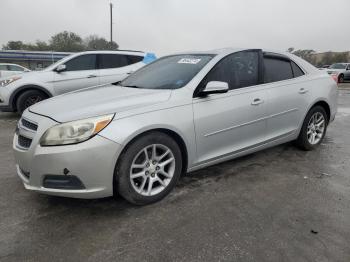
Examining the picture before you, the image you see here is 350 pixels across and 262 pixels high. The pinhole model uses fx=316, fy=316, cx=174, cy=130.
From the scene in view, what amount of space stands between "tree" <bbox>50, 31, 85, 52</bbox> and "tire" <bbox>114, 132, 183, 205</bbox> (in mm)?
59423

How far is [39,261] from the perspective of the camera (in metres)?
2.21

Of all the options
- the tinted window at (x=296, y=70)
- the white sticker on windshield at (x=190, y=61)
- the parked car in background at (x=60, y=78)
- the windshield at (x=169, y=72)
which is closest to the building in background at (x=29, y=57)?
the parked car in background at (x=60, y=78)

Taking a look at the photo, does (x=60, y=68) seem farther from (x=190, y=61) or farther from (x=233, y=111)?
(x=233, y=111)

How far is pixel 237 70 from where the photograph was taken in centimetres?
376

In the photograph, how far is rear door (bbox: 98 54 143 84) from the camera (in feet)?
25.7

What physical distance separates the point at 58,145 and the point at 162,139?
0.91 m

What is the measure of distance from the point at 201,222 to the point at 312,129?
2.82m

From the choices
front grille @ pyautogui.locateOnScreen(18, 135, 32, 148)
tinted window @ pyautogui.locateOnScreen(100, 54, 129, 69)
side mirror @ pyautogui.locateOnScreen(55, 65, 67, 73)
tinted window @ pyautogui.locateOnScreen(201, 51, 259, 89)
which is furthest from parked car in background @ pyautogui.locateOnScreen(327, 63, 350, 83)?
front grille @ pyautogui.locateOnScreen(18, 135, 32, 148)

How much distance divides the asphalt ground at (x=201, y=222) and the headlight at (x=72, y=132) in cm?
71

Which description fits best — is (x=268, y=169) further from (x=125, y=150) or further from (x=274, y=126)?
(x=125, y=150)

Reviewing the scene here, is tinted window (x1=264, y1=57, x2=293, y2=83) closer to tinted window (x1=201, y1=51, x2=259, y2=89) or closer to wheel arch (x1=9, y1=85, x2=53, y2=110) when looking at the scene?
tinted window (x1=201, y1=51, x2=259, y2=89)

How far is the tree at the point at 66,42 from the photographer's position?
59.0 meters

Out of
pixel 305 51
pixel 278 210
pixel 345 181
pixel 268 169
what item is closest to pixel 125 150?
pixel 278 210

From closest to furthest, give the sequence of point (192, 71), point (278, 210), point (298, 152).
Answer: point (278, 210) → point (192, 71) → point (298, 152)
